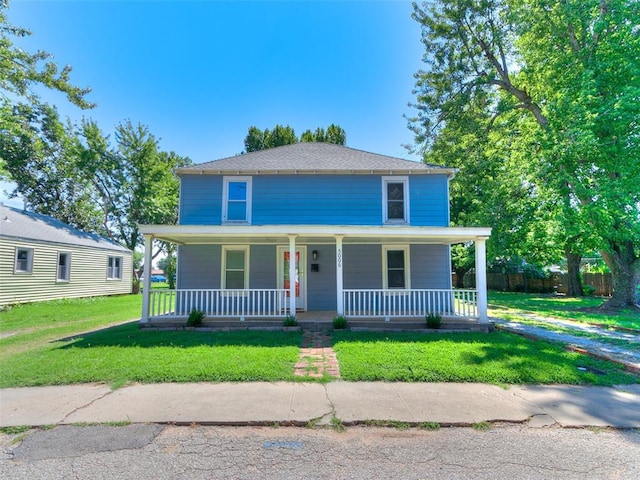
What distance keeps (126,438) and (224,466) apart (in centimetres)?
126

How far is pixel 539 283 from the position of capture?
74.3 feet

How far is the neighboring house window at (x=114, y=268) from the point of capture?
19730 millimetres

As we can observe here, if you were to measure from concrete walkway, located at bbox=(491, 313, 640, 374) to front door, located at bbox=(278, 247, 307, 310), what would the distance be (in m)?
6.02

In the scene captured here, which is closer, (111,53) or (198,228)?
(198,228)

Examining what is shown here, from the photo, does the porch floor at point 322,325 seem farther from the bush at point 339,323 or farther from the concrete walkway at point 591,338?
the concrete walkway at point 591,338

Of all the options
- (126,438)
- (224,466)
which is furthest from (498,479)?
(126,438)

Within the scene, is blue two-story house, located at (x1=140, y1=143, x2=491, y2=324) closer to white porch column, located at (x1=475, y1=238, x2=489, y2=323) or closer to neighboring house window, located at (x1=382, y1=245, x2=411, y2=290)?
neighboring house window, located at (x1=382, y1=245, x2=411, y2=290)

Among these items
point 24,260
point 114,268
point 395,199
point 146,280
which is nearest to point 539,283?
point 395,199

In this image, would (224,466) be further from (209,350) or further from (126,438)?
(209,350)

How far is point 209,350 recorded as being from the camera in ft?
20.7

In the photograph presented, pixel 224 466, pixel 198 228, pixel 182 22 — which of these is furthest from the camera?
pixel 182 22

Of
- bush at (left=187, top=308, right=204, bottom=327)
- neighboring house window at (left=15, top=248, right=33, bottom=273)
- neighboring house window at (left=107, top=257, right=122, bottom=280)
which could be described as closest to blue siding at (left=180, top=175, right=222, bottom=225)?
bush at (left=187, top=308, right=204, bottom=327)

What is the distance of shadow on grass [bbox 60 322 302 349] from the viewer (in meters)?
6.81

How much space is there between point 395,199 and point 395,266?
2333 millimetres
